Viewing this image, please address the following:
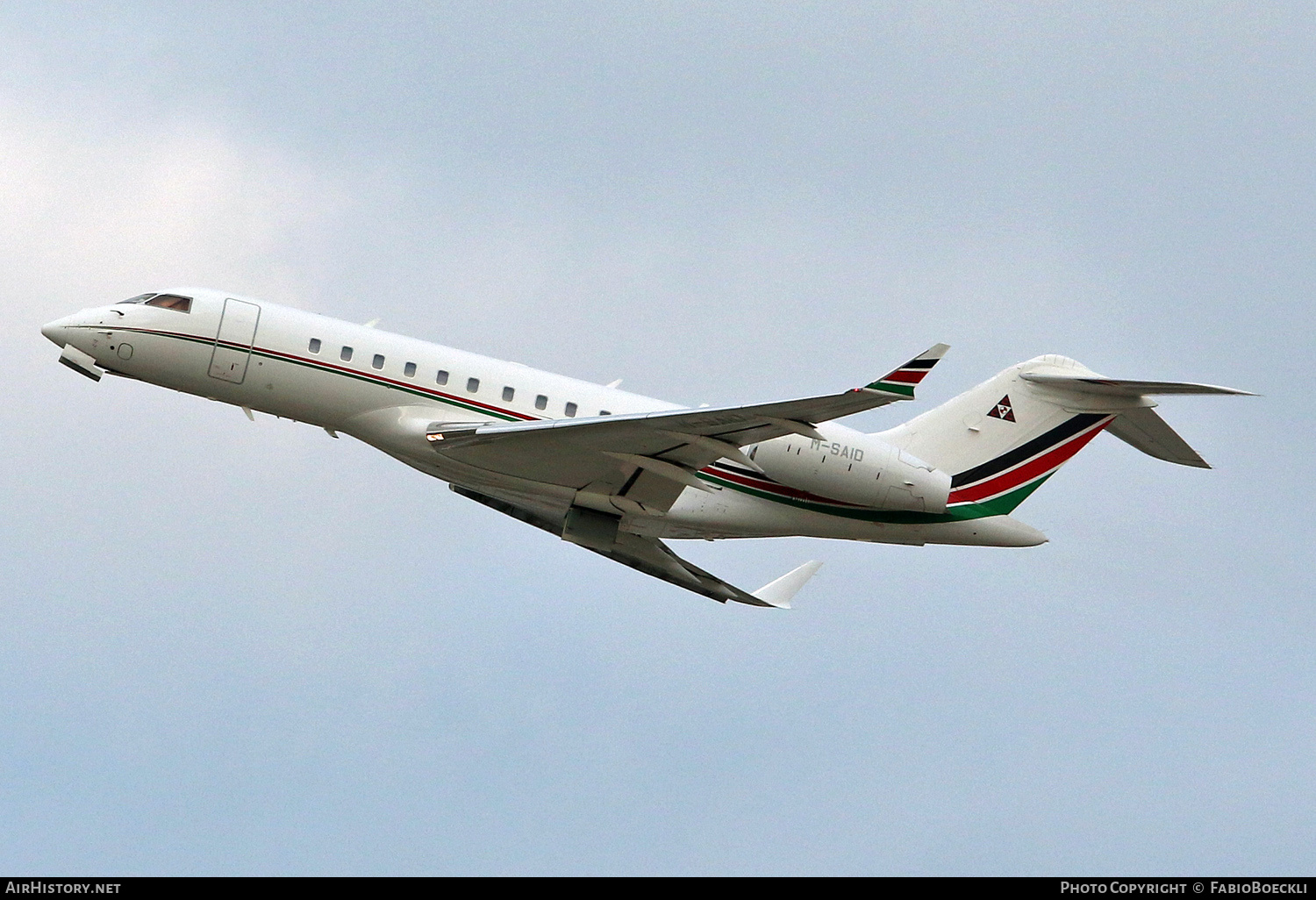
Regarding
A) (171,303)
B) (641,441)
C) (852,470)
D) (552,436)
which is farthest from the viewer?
(171,303)

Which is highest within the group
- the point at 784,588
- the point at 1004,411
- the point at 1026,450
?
the point at 1004,411

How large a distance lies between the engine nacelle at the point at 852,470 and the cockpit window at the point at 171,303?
925 centimetres

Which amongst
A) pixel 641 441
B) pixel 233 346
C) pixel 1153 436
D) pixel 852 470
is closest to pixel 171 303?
pixel 233 346

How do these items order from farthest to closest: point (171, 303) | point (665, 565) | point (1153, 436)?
point (665, 565) < point (1153, 436) < point (171, 303)

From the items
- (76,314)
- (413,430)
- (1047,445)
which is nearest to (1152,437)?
(1047,445)

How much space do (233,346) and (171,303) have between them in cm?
135

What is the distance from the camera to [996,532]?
997 inches

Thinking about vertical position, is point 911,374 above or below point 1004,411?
below

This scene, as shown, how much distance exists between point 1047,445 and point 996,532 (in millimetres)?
1878

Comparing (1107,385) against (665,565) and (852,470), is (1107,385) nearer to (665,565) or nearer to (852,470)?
(852,470)

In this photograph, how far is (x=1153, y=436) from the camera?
83.6 feet

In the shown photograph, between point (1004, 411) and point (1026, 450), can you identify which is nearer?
point (1026, 450)

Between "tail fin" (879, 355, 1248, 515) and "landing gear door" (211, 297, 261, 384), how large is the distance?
10.6 metres
